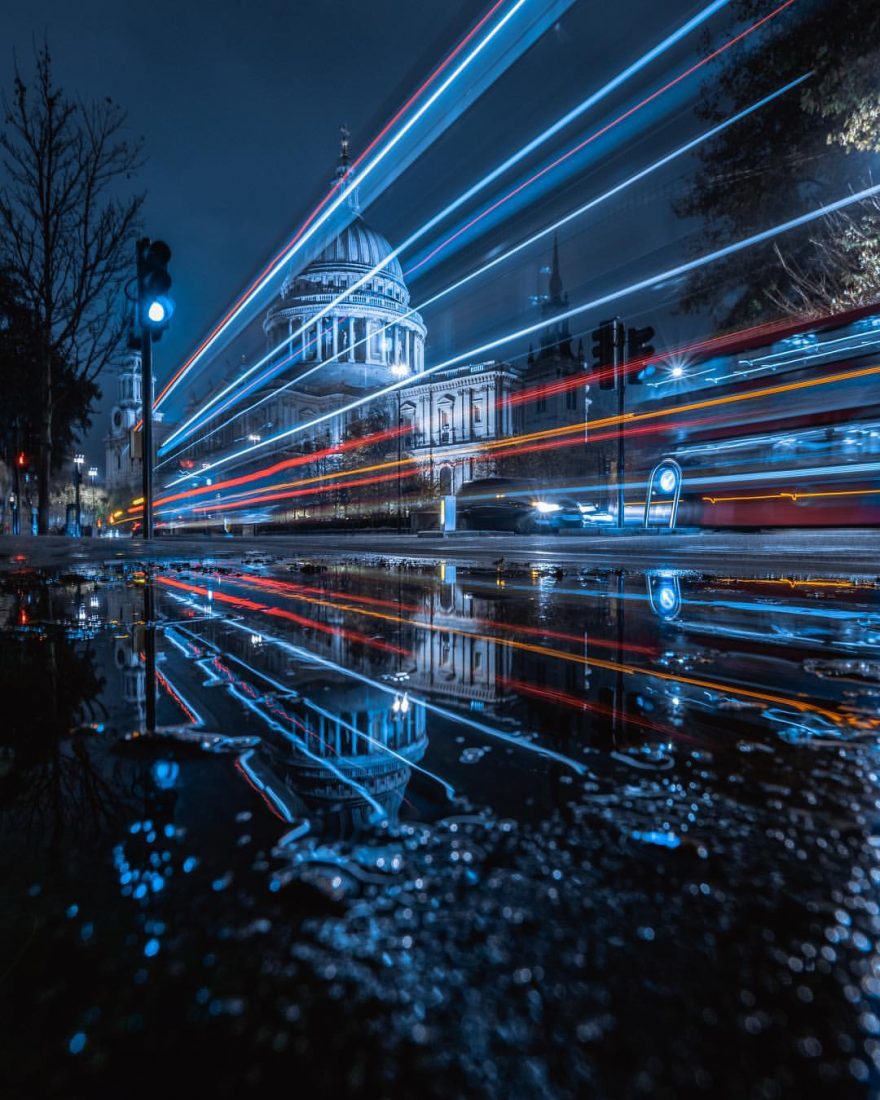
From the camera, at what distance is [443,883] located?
2.59 feet

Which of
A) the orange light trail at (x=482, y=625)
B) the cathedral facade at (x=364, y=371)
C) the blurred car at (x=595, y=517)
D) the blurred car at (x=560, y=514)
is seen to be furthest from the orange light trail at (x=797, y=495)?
the cathedral facade at (x=364, y=371)

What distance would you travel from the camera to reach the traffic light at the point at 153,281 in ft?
30.0

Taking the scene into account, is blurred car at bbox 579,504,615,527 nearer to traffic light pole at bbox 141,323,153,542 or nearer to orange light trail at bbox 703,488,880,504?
orange light trail at bbox 703,488,880,504

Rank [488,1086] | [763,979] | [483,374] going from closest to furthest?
[488,1086]
[763,979]
[483,374]

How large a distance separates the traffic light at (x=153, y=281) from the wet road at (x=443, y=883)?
8.74 meters

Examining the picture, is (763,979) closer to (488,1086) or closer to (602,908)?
(602,908)

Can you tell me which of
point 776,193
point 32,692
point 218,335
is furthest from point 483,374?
point 32,692

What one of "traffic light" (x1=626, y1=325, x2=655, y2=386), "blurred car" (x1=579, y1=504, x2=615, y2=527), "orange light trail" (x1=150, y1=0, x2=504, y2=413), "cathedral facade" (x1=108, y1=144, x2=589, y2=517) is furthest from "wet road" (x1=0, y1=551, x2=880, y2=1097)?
"cathedral facade" (x1=108, y1=144, x2=589, y2=517)

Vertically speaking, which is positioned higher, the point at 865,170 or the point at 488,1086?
the point at 865,170

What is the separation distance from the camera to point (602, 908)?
0.73 m

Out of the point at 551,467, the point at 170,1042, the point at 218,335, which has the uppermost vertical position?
the point at 218,335

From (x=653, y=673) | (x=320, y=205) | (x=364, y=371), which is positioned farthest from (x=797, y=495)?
(x=364, y=371)

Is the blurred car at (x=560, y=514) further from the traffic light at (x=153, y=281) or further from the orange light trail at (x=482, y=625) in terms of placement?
the orange light trail at (x=482, y=625)

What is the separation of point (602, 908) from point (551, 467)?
40.6 m
